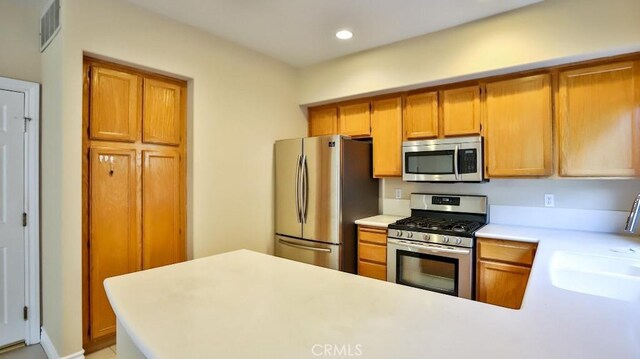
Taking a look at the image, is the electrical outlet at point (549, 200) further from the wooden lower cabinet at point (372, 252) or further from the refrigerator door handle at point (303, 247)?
the refrigerator door handle at point (303, 247)

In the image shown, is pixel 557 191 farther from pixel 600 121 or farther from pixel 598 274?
pixel 598 274

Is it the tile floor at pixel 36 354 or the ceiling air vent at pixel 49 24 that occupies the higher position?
the ceiling air vent at pixel 49 24

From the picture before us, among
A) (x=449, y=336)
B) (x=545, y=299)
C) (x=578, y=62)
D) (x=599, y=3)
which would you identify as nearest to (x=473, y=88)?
(x=578, y=62)

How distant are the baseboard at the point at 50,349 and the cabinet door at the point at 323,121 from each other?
2.94 meters

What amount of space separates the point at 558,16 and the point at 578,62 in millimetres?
378

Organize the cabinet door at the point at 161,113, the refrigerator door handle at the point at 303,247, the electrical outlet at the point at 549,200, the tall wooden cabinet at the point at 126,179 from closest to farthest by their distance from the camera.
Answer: the tall wooden cabinet at the point at 126,179 → the cabinet door at the point at 161,113 → the electrical outlet at the point at 549,200 → the refrigerator door handle at the point at 303,247

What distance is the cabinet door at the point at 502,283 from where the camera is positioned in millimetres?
2359

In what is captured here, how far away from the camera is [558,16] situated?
2316 mm

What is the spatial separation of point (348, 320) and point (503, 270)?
198 centimetres

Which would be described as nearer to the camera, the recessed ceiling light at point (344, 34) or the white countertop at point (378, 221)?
the recessed ceiling light at point (344, 34)

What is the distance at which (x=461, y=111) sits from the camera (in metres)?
2.89

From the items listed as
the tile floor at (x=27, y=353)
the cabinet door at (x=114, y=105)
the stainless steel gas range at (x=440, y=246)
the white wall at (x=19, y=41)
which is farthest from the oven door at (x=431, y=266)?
the white wall at (x=19, y=41)

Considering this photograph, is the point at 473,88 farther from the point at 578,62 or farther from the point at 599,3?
the point at 599,3

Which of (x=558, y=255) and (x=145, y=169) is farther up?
(x=145, y=169)
